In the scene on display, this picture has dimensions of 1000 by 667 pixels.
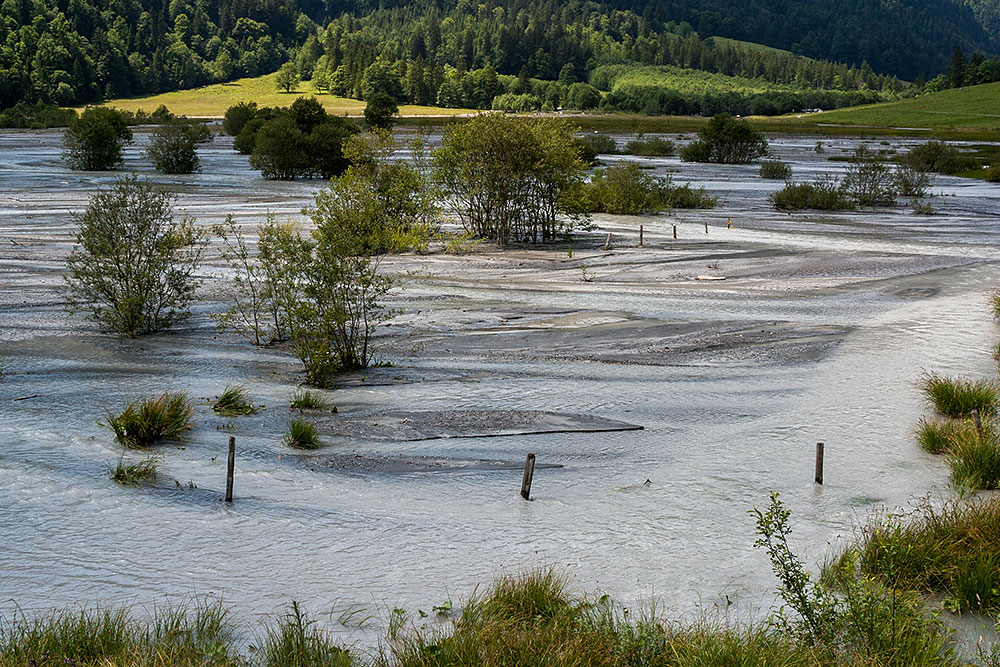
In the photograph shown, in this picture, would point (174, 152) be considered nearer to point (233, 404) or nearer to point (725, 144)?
point (725, 144)

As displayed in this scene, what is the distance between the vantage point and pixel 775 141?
10644cm

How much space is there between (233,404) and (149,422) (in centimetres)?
162

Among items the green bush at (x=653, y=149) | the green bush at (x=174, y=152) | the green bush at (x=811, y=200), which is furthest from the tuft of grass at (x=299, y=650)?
the green bush at (x=653, y=149)

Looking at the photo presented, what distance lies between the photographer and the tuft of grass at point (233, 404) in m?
14.1

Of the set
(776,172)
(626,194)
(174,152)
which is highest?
(174,152)

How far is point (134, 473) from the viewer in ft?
38.0

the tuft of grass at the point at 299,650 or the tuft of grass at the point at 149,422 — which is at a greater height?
the tuft of grass at the point at 149,422

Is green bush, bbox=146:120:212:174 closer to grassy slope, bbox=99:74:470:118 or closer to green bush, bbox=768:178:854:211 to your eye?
green bush, bbox=768:178:854:211

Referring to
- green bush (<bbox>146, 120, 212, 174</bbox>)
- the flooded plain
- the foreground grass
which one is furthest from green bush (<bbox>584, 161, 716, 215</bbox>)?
the foreground grass

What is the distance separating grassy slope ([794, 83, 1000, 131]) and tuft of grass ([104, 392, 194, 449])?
382 feet

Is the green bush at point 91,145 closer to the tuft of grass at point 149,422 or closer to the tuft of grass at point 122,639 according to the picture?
the tuft of grass at point 149,422

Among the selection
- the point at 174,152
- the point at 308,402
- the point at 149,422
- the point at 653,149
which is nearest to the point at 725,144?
the point at 653,149

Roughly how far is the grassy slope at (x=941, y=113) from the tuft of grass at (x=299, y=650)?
120 metres

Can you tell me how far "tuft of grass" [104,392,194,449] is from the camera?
1276 cm
